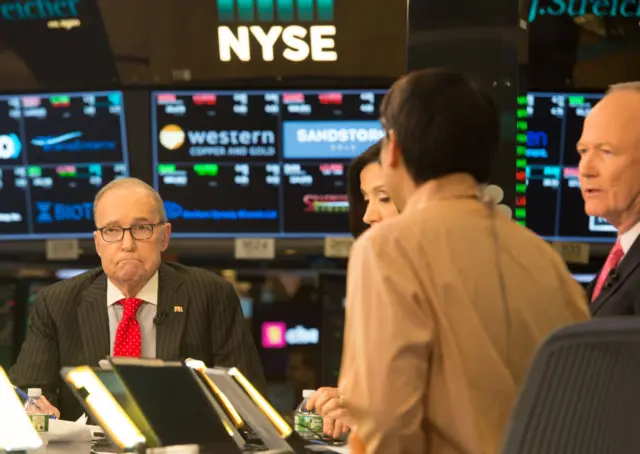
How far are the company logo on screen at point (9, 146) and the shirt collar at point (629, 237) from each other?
3.30 m

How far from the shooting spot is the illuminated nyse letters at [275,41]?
16.8ft

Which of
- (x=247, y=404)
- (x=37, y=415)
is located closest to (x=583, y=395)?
(x=247, y=404)

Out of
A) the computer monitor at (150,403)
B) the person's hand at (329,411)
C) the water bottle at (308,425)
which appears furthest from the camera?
the water bottle at (308,425)

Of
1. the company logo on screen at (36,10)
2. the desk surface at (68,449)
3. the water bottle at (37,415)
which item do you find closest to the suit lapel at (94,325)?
the water bottle at (37,415)

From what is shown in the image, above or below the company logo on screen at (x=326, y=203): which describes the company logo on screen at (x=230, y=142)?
above

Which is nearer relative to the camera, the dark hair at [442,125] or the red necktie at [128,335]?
the dark hair at [442,125]

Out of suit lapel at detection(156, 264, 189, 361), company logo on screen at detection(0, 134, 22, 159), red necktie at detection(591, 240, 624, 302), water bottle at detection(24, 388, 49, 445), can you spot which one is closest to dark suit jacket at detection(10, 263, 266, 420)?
suit lapel at detection(156, 264, 189, 361)

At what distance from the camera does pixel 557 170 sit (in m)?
5.18

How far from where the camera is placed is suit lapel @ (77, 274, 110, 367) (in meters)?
3.64

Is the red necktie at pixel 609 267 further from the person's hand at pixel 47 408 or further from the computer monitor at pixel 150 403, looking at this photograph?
the person's hand at pixel 47 408

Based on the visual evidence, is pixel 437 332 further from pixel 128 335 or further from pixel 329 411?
pixel 128 335

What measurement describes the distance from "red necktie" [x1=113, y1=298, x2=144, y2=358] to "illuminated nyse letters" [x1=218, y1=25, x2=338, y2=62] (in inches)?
71.9

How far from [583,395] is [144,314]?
2753 millimetres

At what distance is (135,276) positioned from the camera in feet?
12.0
